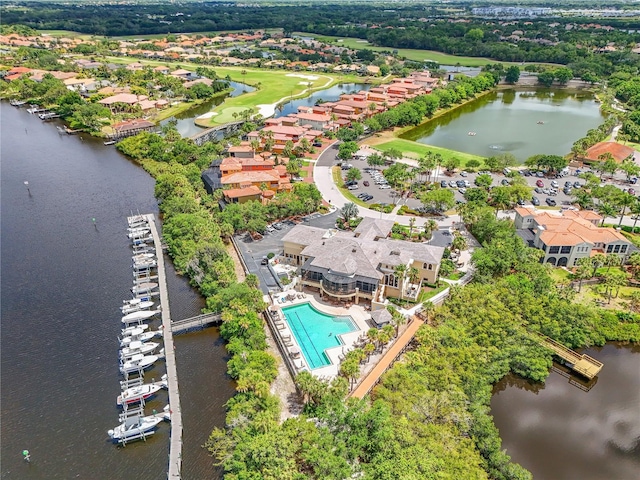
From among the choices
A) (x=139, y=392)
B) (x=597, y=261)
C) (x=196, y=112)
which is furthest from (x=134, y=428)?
(x=196, y=112)

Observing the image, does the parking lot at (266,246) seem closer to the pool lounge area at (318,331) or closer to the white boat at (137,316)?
the pool lounge area at (318,331)

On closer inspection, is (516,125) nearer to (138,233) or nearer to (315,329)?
(315,329)

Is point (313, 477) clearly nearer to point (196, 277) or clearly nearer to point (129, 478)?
point (129, 478)

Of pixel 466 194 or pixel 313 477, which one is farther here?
pixel 466 194

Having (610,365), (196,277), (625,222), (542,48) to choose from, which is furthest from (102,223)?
(542,48)

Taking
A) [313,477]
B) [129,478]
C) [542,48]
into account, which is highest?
[542,48]

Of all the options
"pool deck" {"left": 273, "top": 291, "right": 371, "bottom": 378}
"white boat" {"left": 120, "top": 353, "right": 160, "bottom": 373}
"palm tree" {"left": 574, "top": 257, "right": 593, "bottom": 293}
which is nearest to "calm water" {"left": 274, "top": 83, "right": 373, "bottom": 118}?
"pool deck" {"left": 273, "top": 291, "right": 371, "bottom": 378}
